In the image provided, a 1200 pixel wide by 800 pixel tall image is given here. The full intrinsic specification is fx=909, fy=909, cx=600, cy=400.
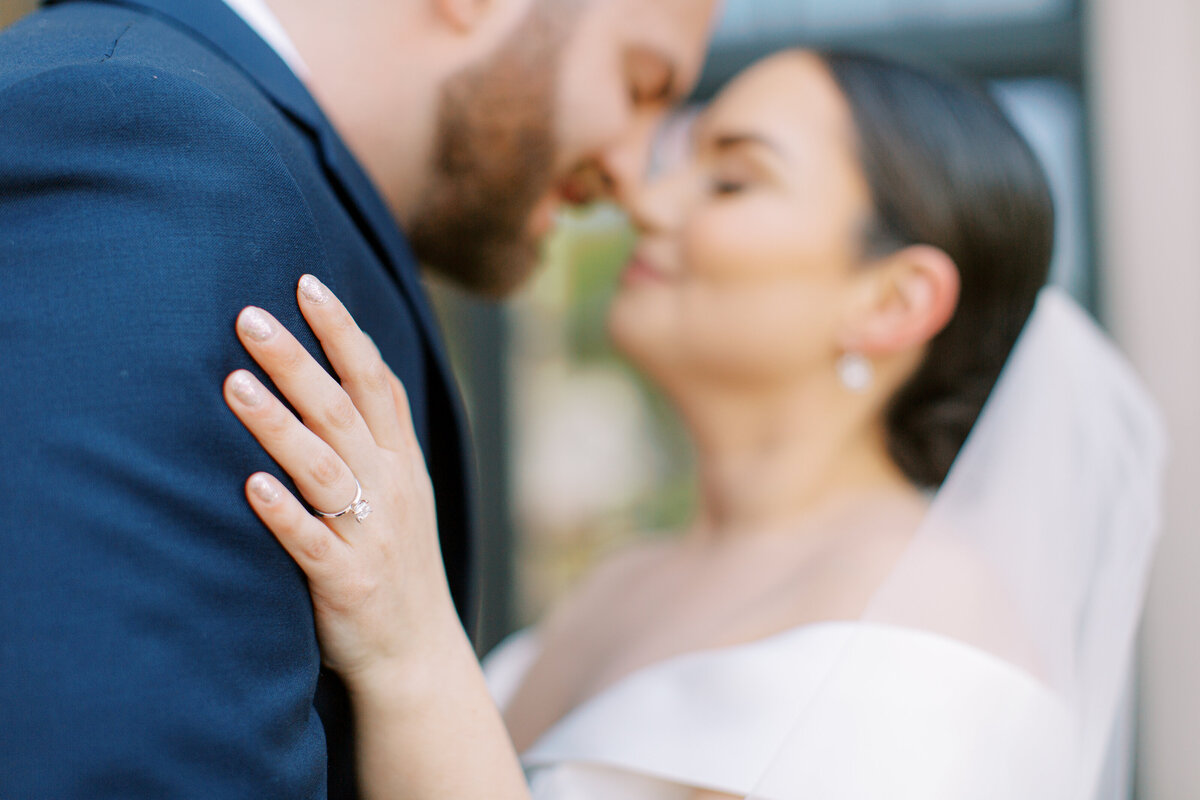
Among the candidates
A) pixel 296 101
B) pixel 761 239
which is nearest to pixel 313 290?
pixel 296 101

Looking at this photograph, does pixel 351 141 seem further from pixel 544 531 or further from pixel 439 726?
pixel 544 531

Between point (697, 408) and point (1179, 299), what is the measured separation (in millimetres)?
1703

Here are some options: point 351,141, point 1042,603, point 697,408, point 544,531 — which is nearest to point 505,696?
point 697,408

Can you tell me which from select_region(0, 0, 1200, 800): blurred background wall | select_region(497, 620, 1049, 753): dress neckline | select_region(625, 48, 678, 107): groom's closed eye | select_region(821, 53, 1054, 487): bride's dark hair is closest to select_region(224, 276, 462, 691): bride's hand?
select_region(497, 620, 1049, 753): dress neckline

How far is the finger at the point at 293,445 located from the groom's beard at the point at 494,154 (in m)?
0.62

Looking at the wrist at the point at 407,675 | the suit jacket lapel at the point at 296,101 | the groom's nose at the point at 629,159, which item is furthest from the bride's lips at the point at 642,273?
the wrist at the point at 407,675

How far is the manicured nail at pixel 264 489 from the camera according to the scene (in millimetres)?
667

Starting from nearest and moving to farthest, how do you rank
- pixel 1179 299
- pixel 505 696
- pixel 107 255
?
pixel 107 255 < pixel 505 696 < pixel 1179 299

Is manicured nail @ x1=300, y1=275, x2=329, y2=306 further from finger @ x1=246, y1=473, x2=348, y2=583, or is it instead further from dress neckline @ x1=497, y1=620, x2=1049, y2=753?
dress neckline @ x1=497, y1=620, x2=1049, y2=753

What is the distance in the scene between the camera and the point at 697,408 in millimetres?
1752

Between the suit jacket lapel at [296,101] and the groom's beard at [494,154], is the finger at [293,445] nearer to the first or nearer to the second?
the suit jacket lapel at [296,101]

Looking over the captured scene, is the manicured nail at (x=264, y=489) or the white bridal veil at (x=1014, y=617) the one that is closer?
the manicured nail at (x=264, y=489)

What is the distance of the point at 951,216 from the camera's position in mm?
1591

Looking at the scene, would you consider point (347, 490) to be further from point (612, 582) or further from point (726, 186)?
point (612, 582)
